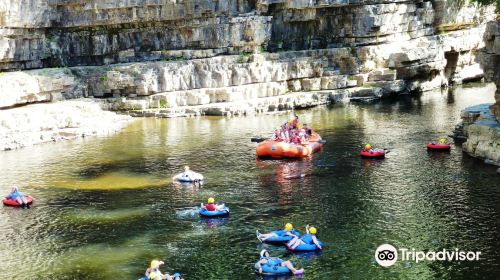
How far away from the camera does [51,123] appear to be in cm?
6912

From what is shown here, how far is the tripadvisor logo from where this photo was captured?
31734 millimetres

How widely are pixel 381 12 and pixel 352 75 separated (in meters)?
8.77

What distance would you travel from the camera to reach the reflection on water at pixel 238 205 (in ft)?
108

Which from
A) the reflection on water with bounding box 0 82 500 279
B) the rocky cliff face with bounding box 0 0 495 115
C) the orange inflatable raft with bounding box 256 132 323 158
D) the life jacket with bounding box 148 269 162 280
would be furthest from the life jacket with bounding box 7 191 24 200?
the rocky cliff face with bounding box 0 0 495 115

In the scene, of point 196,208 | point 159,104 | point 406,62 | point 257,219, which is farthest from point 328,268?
point 406,62

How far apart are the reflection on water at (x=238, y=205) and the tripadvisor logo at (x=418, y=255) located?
468 millimetres

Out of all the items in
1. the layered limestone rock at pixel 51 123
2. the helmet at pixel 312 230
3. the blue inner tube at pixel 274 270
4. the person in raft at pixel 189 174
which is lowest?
the blue inner tube at pixel 274 270

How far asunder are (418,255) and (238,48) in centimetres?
6070

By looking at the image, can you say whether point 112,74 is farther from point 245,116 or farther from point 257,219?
point 257,219

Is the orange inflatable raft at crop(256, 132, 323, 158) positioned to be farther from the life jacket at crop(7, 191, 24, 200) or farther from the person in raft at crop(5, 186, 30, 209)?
the life jacket at crop(7, 191, 24, 200)

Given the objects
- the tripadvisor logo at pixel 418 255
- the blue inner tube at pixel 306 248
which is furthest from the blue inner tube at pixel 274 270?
the tripadvisor logo at pixel 418 255

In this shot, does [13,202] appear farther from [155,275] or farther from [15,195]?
[155,275]

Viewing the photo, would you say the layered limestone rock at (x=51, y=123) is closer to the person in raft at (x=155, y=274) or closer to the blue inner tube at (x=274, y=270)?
the person in raft at (x=155, y=274)

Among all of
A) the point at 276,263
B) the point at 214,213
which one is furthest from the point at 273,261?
the point at 214,213
